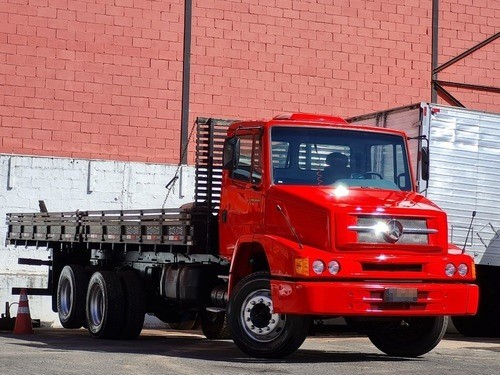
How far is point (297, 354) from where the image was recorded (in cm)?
1436

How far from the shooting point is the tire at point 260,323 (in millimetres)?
13109

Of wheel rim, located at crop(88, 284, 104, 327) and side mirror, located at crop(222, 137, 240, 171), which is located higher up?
side mirror, located at crop(222, 137, 240, 171)

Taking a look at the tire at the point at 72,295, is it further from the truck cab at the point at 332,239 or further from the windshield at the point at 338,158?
the windshield at the point at 338,158

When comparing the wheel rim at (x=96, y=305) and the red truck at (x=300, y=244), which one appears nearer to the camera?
the red truck at (x=300, y=244)

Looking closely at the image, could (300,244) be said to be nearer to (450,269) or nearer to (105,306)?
(450,269)

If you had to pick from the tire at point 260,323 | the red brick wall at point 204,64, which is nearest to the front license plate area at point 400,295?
the tire at point 260,323

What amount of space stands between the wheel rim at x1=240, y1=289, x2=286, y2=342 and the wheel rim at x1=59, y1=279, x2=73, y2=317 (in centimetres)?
524

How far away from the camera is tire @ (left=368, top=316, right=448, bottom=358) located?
1416cm

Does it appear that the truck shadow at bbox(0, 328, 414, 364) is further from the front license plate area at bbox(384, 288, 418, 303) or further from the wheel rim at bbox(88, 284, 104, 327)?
the front license plate area at bbox(384, 288, 418, 303)

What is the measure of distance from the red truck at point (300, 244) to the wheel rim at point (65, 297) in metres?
1.72

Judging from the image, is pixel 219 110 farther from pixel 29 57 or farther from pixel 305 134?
pixel 305 134

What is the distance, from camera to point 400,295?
13.0 meters

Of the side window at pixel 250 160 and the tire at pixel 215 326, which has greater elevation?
the side window at pixel 250 160

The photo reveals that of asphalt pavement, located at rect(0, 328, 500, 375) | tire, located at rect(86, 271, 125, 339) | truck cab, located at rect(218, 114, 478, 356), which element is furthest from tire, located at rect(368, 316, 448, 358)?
tire, located at rect(86, 271, 125, 339)
